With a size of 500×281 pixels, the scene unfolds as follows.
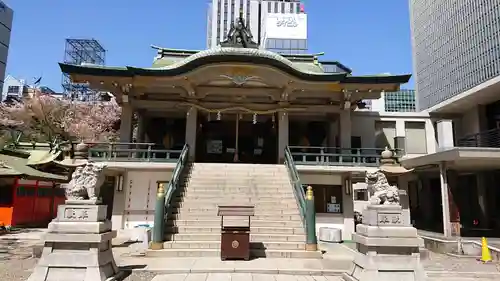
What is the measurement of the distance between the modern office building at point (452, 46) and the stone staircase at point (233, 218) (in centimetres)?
1308

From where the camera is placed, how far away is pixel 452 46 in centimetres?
2288

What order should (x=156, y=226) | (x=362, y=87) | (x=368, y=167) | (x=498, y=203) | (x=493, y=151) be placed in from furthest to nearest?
(x=498, y=203)
(x=362, y=87)
(x=368, y=167)
(x=493, y=151)
(x=156, y=226)

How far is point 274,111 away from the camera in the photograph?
1738cm

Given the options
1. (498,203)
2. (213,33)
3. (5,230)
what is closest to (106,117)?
(5,230)

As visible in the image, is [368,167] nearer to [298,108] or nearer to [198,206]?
[298,108]

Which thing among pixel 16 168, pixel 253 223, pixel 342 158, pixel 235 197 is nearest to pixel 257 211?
pixel 253 223

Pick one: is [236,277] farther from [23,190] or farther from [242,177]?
[23,190]

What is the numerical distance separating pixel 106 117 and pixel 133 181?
1725 cm

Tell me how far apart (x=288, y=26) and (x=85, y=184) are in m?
82.8

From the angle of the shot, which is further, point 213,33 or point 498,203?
point 213,33

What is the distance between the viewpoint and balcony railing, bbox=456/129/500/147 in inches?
664

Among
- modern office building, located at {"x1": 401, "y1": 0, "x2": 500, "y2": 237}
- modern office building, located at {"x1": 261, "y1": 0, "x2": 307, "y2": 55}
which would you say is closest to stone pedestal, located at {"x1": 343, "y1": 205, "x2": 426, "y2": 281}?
modern office building, located at {"x1": 401, "y1": 0, "x2": 500, "y2": 237}

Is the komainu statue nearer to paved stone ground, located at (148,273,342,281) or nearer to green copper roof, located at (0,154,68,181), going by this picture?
paved stone ground, located at (148,273,342,281)

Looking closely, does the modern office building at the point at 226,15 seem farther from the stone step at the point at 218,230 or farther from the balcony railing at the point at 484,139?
the stone step at the point at 218,230
